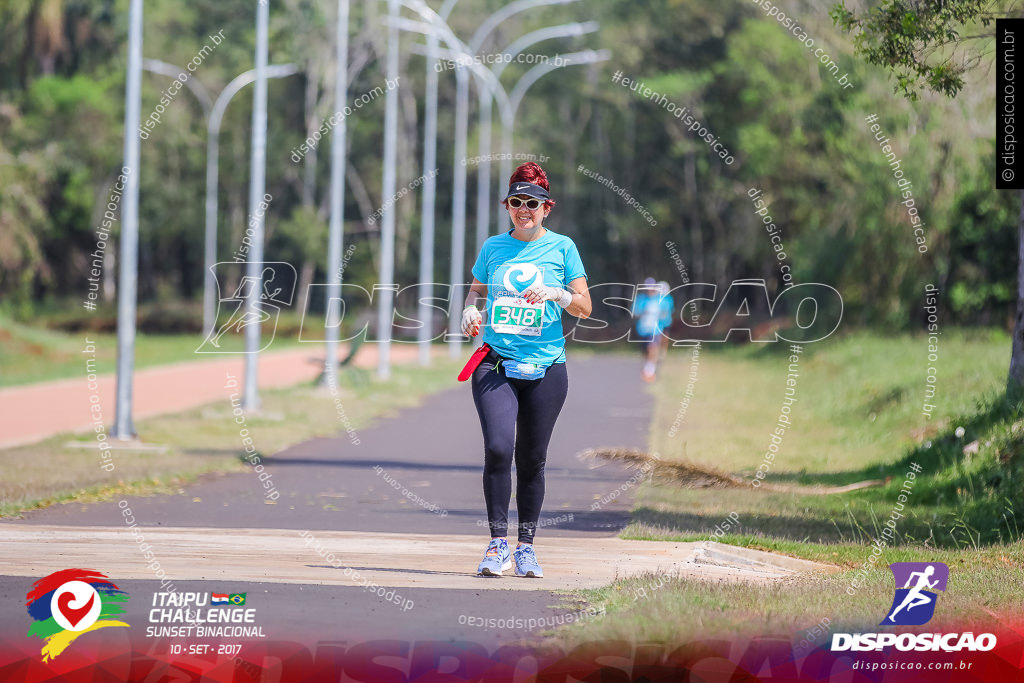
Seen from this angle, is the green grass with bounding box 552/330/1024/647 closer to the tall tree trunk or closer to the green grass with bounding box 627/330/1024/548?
the green grass with bounding box 627/330/1024/548

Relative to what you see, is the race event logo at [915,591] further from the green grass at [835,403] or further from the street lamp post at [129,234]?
the street lamp post at [129,234]

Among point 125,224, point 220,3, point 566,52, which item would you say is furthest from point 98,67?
point 125,224

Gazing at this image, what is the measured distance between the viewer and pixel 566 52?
2330 inches

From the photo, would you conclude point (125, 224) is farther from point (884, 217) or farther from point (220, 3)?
point (220, 3)

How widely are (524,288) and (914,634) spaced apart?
2.53 m

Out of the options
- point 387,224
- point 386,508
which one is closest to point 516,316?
point 386,508

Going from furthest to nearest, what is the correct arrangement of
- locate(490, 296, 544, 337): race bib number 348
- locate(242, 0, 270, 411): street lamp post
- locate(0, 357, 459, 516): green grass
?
locate(242, 0, 270, 411): street lamp post, locate(0, 357, 459, 516): green grass, locate(490, 296, 544, 337): race bib number 348

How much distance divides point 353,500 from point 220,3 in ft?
175

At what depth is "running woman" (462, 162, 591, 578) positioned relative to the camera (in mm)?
7754

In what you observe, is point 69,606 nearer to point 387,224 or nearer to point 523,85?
point 387,224

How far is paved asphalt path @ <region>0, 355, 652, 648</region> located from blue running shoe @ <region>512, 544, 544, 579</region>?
0.42 feet

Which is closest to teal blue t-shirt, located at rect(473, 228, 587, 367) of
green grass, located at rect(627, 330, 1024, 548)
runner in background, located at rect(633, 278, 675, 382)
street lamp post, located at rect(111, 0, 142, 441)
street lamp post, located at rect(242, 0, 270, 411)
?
green grass, located at rect(627, 330, 1024, 548)

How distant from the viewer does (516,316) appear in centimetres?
776

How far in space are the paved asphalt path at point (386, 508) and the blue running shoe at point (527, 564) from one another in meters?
0.13
